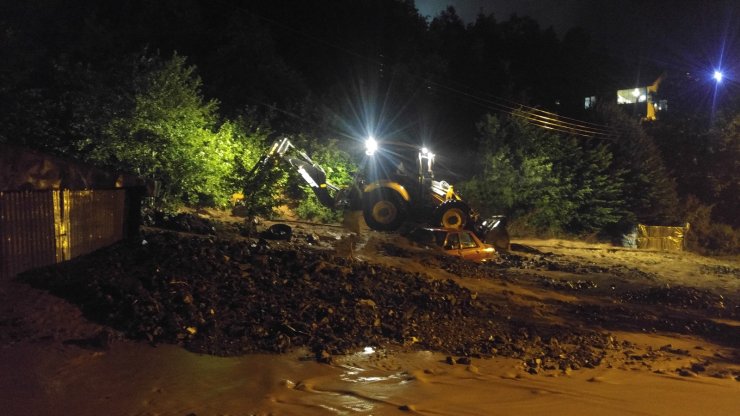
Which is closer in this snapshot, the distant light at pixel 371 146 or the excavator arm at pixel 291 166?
the excavator arm at pixel 291 166

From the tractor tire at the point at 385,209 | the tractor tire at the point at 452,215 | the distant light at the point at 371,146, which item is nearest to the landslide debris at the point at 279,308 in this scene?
the tractor tire at the point at 385,209

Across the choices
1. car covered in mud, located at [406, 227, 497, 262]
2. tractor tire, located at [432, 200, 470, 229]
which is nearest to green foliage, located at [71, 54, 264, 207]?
car covered in mud, located at [406, 227, 497, 262]

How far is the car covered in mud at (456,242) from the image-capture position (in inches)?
669

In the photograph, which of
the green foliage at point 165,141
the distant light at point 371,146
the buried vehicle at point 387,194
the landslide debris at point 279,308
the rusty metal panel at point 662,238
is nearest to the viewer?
the landslide debris at point 279,308

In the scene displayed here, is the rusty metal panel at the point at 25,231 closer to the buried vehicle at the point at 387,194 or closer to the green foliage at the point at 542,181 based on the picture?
the buried vehicle at the point at 387,194

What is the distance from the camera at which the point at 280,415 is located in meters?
5.63

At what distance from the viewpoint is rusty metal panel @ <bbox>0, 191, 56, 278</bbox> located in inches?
335

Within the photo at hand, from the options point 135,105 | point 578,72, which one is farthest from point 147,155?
point 578,72

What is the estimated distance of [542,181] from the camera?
29062mm

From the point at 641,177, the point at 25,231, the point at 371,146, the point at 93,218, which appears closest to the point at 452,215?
the point at 371,146

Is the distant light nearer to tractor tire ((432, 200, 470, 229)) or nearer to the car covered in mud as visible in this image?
tractor tire ((432, 200, 470, 229))

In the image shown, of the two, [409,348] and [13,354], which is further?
[409,348]

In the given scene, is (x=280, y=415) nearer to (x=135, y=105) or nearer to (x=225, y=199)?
(x=135, y=105)

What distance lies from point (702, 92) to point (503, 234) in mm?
26276
